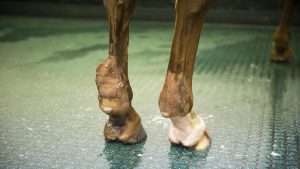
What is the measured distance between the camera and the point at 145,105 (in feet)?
4.70

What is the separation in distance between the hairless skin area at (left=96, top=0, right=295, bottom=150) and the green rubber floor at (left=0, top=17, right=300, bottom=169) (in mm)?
35

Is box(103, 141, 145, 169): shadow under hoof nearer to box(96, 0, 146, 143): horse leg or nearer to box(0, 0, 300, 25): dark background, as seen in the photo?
box(96, 0, 146, 143): horse leg

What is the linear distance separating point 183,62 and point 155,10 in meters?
2.63

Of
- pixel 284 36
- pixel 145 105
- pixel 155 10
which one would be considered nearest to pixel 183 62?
pixel 145 105

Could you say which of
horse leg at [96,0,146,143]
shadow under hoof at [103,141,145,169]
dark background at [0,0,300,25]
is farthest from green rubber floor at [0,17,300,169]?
dark background at [0,0,300,25]

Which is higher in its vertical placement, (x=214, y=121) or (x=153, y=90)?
(x=214, y=121)

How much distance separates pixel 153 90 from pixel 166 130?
1.45ft

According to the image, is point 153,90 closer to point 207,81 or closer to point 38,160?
point 207,81

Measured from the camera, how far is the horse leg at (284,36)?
2.04m

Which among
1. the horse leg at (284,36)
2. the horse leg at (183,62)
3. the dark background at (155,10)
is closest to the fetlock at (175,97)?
the horse leg at (183,62)

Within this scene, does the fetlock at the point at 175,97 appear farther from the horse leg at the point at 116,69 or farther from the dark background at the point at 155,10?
the dark background at the point at 155,10

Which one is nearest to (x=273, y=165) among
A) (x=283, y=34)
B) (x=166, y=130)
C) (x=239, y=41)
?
(x=166, y=130)

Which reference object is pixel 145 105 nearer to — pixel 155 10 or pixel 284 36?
pixel 284 36

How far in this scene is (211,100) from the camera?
1491 millimetres
